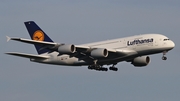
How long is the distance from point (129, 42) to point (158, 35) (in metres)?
3.72

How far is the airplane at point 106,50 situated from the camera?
76.6 m

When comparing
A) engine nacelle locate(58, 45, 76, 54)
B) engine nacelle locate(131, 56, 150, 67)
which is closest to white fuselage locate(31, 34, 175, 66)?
engine nacelle locate(58, 45, 76, 54)

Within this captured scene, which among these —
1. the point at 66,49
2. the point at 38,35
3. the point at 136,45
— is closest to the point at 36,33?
the point at 38,35

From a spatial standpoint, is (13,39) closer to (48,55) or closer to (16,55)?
(16,55)

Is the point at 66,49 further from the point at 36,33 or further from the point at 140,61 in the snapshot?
the point at 36,33

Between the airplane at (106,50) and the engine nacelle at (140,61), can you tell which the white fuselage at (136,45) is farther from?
the engine nacelle at (140,61)

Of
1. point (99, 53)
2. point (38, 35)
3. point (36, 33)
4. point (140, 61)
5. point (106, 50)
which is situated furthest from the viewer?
point (36, 33)

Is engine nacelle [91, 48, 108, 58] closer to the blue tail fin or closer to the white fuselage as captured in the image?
the white fuselage

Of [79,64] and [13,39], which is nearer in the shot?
[13,39]

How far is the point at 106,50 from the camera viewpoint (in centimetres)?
7731

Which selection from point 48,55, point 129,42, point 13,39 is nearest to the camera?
point 13,39

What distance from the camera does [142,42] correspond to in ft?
252

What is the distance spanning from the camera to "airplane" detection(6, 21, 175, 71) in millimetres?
76562

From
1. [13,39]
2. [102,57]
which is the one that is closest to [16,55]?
[13,39]
